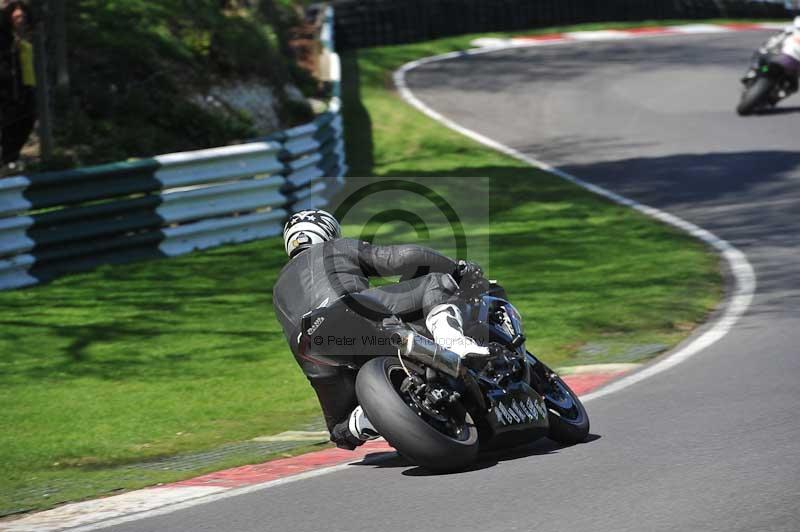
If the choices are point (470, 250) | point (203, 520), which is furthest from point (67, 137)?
point (203, 520)

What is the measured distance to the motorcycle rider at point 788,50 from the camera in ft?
Answer: 64.2

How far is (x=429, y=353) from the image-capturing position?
611 centimetres

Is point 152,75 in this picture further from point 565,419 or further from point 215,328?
point 565,419

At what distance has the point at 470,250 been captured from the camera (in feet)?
45.0

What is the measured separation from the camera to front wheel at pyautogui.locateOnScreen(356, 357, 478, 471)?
6.00m

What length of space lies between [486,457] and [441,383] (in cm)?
72

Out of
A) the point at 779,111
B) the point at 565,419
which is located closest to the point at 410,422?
the point at 565,419

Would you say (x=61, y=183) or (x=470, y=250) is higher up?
(x=61, y=183)

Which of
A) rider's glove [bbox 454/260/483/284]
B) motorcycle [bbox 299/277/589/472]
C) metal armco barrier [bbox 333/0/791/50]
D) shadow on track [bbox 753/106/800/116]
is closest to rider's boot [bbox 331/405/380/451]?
motorcycle [bbox 299/277/589/472]

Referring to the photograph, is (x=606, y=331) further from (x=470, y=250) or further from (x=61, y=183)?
(x=61, y=183)

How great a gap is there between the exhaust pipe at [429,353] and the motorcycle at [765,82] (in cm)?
1483

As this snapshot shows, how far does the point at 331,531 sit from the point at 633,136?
15268 millimetres

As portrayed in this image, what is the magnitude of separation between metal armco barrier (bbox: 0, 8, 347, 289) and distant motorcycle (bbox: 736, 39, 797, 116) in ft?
25.8

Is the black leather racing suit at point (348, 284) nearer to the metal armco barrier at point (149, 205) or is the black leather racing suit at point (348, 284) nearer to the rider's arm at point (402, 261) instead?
the rider's arm at point (402, 261)
